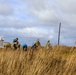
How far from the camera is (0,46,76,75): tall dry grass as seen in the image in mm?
11546

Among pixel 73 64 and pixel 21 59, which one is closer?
pixel 73 64

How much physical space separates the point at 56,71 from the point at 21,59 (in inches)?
57.0

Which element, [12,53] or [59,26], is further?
[59,26]

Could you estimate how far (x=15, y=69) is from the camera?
1226 cm

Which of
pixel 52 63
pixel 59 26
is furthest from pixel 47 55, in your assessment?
pixel 59 26

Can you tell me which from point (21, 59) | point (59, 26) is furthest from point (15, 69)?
point (59, 26)

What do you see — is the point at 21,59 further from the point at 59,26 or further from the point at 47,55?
the point at 59,26

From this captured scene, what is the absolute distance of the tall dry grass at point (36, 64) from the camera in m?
11.5

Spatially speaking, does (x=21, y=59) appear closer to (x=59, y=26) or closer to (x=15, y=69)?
(x=15, y=69)

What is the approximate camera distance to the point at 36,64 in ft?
38.9

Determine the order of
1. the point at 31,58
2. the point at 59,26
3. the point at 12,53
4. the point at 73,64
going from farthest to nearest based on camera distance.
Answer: the point at 59,26, the point at 12,53, the point at 31,58, the point at 73,64

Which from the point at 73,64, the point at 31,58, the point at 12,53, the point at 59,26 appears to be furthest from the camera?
the point at 59,26

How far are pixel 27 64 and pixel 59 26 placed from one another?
3646cm

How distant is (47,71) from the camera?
11.7m
